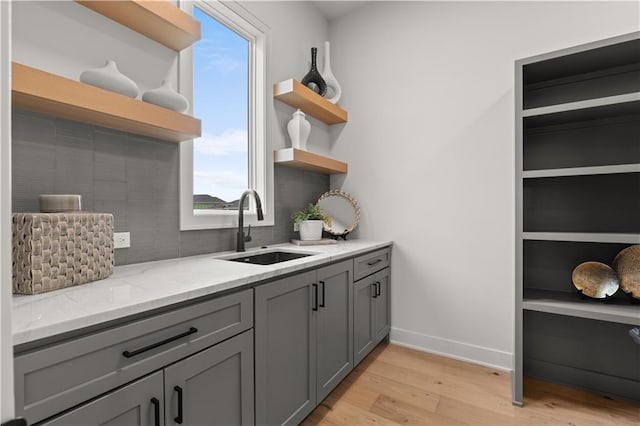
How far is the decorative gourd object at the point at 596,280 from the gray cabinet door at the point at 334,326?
4.38 feet

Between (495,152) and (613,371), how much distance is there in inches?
60.5

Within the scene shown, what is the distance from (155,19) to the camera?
1.46 metres

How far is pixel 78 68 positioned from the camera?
4.50 feet

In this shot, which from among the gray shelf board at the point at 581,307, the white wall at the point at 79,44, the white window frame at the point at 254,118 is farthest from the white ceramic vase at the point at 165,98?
the gray shelf board at the point at 581,307

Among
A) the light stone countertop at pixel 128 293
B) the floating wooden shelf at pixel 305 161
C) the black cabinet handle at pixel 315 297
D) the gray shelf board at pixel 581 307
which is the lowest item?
the gray shelf board at pixel 581 307

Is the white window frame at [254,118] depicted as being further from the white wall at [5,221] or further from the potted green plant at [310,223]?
the white wall at [5,221]

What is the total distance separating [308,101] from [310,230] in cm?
101

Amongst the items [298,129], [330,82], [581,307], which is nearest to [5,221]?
[298,129]

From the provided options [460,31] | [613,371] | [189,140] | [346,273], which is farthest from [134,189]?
[613,371]

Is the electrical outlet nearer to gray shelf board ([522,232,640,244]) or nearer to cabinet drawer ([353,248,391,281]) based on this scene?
cabinet drawer ([353,248,391,281])

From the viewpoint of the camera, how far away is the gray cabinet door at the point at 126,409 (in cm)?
81

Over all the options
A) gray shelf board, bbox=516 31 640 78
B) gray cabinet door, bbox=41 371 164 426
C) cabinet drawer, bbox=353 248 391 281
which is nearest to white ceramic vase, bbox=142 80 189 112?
gray cabinet door, bbox=41 371 164 426

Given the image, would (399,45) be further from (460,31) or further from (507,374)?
(507,374)

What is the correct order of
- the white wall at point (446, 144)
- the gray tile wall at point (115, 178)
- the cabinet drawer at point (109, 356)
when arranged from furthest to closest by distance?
the white wall at point (446, 144), the gray tile wall at point (115, 178), the cabinet drawer at point (109, 356)
